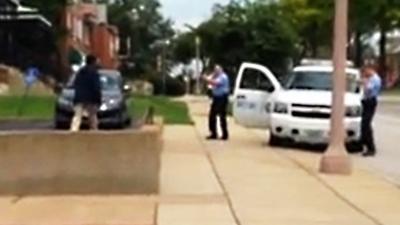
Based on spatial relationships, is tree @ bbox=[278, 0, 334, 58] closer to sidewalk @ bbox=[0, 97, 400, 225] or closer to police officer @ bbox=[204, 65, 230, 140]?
police officer @ bbox=[204, 65, 230, 140]

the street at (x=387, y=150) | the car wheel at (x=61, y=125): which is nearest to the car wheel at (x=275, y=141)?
the street at (x=387, y=150)

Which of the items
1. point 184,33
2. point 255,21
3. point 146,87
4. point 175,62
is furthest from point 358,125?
point 175,62

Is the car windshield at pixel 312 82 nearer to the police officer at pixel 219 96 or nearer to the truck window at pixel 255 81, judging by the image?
the truck window at pixel 255 81

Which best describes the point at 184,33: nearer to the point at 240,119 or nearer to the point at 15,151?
the point at 240,119

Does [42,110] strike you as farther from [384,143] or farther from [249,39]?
[249,39]

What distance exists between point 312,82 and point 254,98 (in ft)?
4.43

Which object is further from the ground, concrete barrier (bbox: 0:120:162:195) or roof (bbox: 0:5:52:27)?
roof (bbox: 0:5:52:27)

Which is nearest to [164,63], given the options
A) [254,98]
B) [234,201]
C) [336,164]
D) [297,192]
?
[254,98]

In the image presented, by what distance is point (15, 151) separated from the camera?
1500 cm

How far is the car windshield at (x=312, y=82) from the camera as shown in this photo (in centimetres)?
2538

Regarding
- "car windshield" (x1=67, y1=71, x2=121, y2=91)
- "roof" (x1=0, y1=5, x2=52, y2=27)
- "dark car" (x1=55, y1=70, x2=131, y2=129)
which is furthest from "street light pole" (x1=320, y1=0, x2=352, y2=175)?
"roof" (x1=0, y1=5, x2=52, y2=27)

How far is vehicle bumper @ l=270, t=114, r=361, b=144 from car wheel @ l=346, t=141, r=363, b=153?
270 mm

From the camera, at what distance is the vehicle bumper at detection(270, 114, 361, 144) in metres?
23.9

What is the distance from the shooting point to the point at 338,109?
18.7 meters
